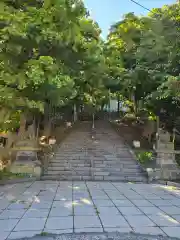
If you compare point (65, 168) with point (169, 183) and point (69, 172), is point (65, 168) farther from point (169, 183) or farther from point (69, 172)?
point (169, 183)

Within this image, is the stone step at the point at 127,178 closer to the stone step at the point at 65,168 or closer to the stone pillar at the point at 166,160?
the stone pillar at the point at 166,160

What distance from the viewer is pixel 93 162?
10.7m

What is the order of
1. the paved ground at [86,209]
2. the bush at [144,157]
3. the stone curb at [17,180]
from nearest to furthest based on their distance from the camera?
the paved ground at [86,209] < the stone curb at [17,180] < the bush at [144,157]

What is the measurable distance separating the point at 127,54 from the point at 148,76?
11.4 feet

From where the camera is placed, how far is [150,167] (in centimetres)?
1003

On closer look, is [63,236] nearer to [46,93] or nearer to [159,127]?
[46,93]

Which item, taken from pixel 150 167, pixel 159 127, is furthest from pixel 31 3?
pixel 159 127

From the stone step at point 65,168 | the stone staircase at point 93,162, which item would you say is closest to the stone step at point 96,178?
the stone staircase at point 93,162

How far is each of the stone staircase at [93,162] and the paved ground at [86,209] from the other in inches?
55.3

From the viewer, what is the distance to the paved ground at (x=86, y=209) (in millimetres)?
4243

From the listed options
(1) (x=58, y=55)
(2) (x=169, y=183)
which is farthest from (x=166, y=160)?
(1) (x=58, y=55)

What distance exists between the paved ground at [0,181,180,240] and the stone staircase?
1404 mm

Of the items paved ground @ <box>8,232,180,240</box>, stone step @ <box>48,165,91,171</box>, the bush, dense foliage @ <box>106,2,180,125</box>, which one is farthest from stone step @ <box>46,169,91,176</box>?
paved ground @ <box>8,232,180,240</box>

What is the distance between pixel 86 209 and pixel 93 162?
530cm
